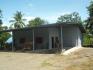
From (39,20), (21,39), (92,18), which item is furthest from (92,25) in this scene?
(39,20)

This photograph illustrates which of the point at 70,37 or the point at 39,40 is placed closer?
the point at 70,37

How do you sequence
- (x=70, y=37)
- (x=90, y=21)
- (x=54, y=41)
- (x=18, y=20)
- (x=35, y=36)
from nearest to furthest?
(x=70, y=37)
(x=54, y=41)
(x=35, y=36)
(x=90, y=21)
(x=18, y=20)

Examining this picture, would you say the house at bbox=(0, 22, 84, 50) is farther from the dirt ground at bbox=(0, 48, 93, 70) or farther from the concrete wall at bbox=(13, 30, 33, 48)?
the dirt ground at bbox=(0, 48, 93, 70)

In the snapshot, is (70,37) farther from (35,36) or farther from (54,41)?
(35,36)

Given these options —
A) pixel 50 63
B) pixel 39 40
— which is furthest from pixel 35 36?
pixel 50 63

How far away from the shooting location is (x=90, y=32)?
54594 mm

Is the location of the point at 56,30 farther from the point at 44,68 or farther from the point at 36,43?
the point at 44,68

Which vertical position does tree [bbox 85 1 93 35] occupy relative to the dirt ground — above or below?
above

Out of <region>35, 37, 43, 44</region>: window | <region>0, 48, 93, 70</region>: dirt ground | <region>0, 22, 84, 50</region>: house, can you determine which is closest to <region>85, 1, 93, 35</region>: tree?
<region>0, 22, 84, 50</region>: house

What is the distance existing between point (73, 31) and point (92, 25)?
22.0 m

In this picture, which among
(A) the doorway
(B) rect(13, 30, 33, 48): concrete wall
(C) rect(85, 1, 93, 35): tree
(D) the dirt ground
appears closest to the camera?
(D) the dirt ground

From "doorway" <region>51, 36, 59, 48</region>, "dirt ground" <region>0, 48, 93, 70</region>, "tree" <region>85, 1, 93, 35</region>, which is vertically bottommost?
"dirt ground" <region>0, 48, 93, 70</region>

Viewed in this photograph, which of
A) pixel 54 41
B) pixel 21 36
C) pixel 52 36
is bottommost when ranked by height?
pixel 54 41

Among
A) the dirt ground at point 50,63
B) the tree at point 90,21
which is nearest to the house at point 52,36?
the dirt ground at point 50,63
